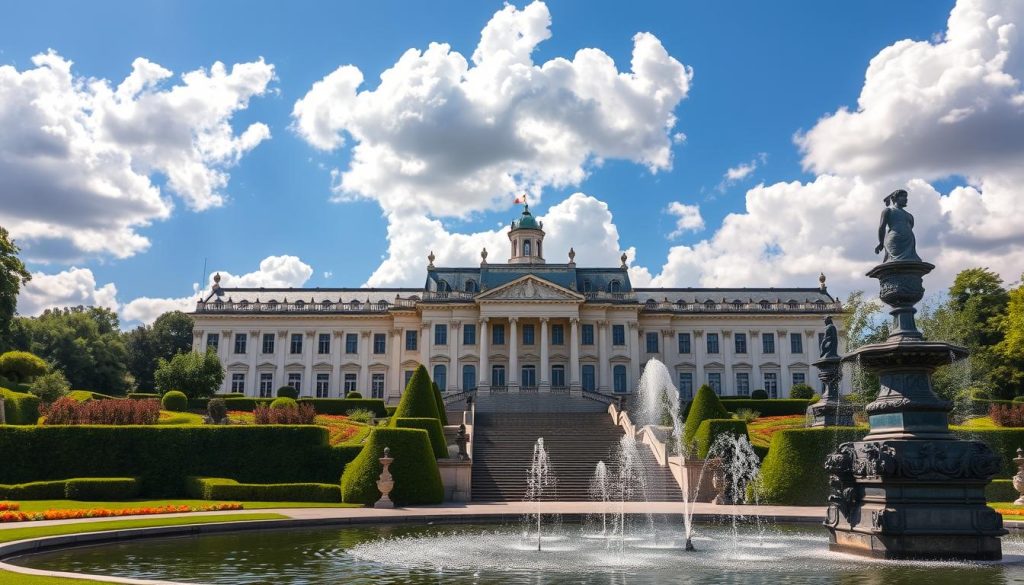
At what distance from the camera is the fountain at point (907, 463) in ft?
44.1

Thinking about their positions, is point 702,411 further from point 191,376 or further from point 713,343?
point 713,343

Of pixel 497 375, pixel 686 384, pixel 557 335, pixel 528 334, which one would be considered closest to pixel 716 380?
pixel 686 384

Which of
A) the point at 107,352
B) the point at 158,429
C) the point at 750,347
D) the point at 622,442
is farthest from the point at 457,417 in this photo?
the point at 107,352

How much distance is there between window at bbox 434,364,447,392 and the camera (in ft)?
218

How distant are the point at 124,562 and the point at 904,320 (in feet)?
48.2

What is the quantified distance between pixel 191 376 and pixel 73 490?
1102 inches

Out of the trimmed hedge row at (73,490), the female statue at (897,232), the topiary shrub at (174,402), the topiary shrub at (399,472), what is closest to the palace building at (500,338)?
the topiary shrub at (174,402)

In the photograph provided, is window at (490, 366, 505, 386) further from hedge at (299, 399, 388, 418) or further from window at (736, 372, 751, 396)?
window at (736, 372, 751, 396)

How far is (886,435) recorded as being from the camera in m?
14.2

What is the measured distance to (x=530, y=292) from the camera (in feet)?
216

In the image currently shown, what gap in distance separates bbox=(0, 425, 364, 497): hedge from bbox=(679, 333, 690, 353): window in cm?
4643

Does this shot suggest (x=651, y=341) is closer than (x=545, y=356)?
No

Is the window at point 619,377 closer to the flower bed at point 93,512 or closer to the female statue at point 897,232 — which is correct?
the flower bed at point 93,512

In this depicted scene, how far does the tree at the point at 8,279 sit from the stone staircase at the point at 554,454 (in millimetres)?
30322
